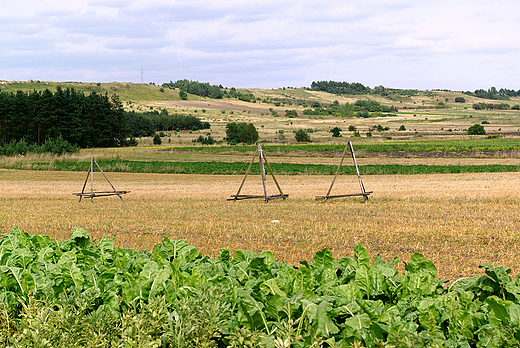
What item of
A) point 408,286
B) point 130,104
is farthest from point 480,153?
point 130,104

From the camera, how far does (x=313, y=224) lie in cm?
1575

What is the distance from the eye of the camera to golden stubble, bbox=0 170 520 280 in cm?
1184

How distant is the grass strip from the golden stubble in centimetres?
2244

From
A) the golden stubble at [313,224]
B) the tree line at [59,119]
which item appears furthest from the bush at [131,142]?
the golden stubble at [313,224]

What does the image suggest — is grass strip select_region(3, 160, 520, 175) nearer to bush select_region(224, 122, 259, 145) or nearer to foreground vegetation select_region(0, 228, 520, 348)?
foreground vegetation select_region(0, 228, 520, 348)

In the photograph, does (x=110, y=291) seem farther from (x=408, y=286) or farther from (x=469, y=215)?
(x=469, y=215)

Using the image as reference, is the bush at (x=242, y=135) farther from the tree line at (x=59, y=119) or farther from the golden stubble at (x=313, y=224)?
the golden stubble at (x=313, y=224)

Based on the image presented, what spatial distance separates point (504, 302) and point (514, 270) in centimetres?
675

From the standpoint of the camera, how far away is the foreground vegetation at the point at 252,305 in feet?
12.1

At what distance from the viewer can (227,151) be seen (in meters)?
79.0

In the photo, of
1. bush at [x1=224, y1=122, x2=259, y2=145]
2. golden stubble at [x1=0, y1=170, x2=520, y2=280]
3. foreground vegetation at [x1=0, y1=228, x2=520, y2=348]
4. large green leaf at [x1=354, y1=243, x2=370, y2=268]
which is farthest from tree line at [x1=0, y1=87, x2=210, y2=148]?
A: large green leaf at [x1=354, y1=243, x2=370, y2=268]

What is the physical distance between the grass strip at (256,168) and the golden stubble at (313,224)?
22444mm

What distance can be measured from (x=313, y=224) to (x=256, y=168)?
37.7 meters

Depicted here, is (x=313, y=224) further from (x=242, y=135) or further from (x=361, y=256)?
(x=242, y=135)
